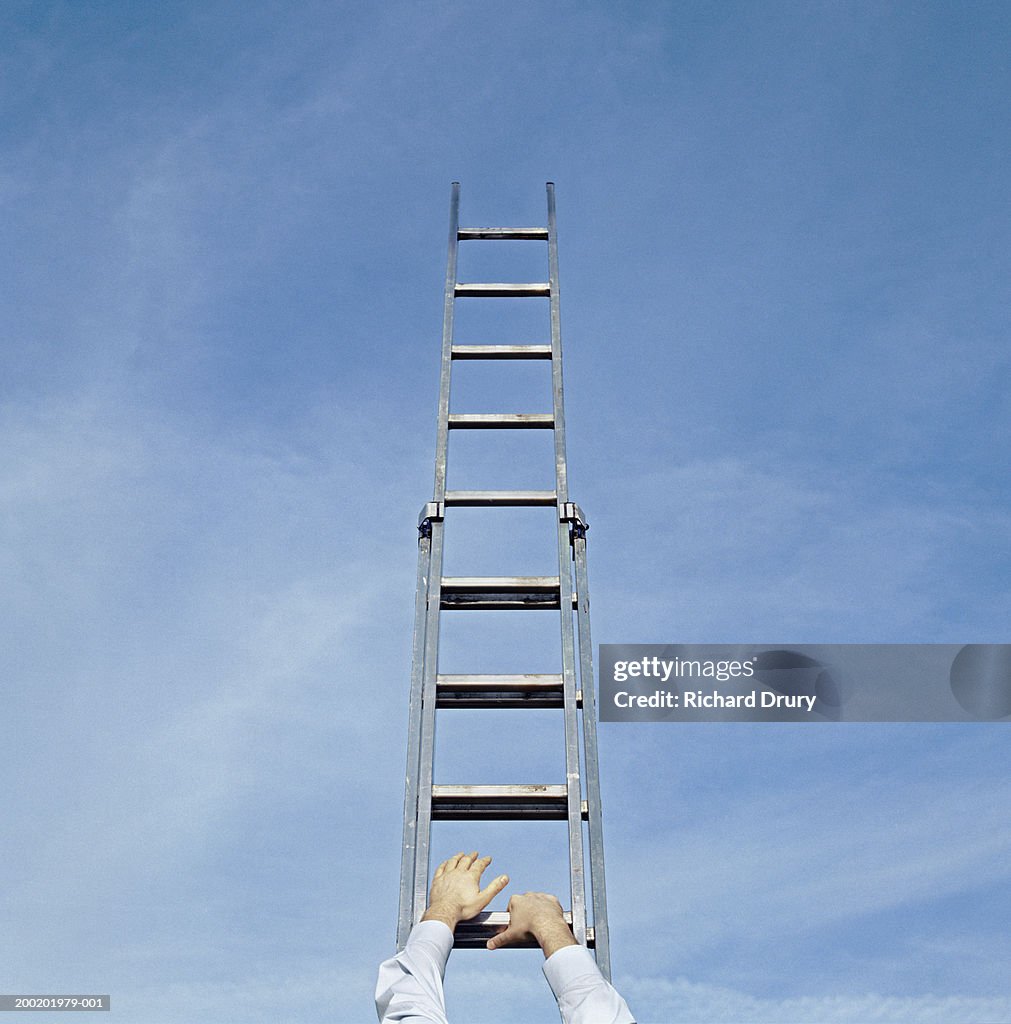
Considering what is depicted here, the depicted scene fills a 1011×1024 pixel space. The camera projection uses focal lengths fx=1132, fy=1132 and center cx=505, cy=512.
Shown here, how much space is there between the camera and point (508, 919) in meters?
5.24

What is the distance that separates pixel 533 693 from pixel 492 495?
1.22m

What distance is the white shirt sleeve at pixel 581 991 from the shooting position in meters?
4.22

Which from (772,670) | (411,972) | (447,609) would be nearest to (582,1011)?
(411,972)

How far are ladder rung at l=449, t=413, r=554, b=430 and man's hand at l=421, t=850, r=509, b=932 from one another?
8.23 ft

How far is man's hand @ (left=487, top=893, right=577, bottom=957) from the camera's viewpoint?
16.1ft

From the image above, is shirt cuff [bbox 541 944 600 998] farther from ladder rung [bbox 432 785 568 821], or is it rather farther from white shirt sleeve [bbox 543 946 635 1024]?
ladder rung [bbox 432 785 568 821]

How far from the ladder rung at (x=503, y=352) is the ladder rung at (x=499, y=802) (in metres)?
2.75

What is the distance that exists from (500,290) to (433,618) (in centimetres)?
249

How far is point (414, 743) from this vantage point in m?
5.71

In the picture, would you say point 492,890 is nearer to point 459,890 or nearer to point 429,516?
point 459,890

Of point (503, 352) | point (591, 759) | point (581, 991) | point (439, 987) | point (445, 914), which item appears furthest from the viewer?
point (503, 352)

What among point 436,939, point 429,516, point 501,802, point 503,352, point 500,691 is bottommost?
point 436,939

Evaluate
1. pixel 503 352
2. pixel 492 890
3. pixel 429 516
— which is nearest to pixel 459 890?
pixel 492 890

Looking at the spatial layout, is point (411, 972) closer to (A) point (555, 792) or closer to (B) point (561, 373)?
(A) point (555, 792)
